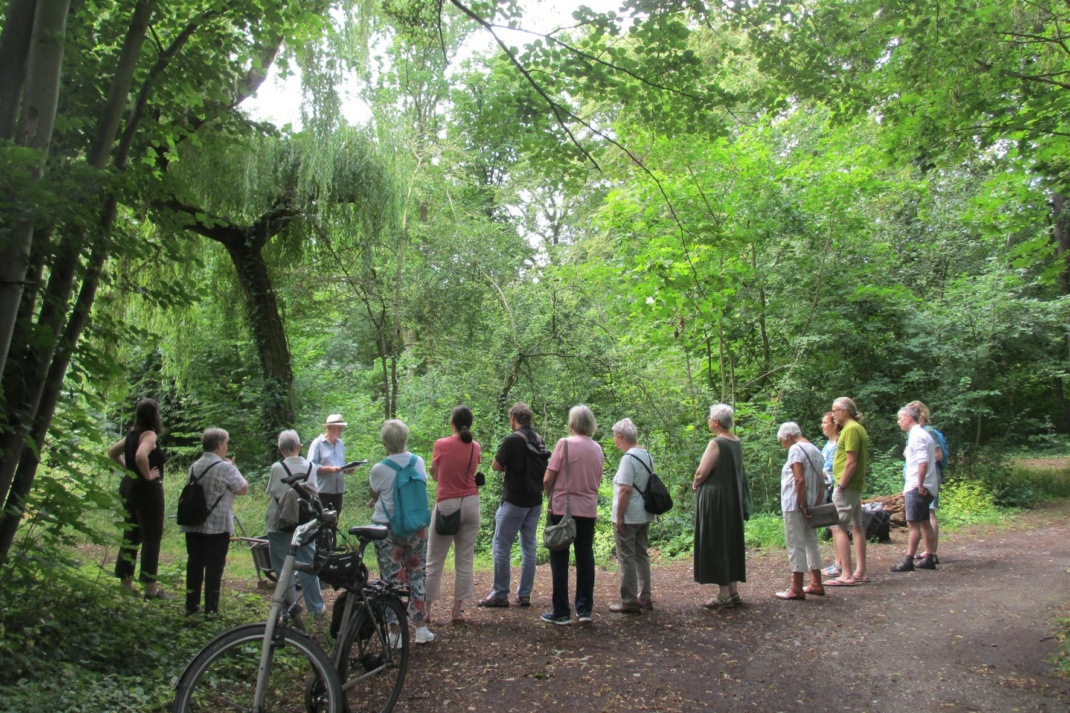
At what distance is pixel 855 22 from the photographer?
22.0 feet

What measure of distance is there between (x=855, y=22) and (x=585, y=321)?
5.88 meters

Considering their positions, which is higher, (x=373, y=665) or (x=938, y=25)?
(x=938, y=25)

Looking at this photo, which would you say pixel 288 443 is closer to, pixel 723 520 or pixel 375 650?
pixel 375 650

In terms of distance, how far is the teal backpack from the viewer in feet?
17.6

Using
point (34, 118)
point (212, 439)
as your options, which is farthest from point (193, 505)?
point (34, 118)

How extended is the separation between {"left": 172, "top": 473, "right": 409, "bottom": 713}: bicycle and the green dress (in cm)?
301

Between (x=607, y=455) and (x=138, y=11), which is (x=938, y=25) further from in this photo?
(x=607, y=455)

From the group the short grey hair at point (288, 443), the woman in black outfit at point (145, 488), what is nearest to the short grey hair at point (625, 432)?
the short grey hair at point (288, 443)

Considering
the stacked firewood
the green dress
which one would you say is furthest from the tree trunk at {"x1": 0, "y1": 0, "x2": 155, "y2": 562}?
the stacked firewood

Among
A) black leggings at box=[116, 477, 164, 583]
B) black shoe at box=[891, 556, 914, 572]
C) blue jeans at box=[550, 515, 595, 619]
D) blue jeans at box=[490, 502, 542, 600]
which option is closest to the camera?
blue jeans at box=[550, 515, 595, 619]

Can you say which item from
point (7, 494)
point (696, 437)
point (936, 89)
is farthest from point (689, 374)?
point (7, 494)

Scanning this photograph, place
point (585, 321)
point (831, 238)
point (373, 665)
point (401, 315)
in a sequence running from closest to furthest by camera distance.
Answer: point (373, 665) → point (585, 321) → point (401, 315) → point (831, 238)

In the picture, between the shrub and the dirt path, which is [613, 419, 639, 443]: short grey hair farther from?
the shrub

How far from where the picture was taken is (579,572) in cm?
618
